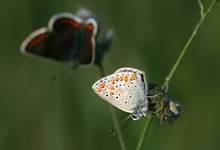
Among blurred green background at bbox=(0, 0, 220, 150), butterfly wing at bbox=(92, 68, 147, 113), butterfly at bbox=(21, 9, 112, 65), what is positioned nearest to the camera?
butterfly wing at bbox=(92, 68, 147, 113)

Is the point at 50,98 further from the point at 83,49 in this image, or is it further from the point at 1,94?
the point at 83,49

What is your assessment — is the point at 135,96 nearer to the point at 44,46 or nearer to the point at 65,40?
the point at 44,46

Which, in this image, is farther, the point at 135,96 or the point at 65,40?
the point at 65,40

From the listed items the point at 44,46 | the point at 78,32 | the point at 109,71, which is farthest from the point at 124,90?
the point at 109,71

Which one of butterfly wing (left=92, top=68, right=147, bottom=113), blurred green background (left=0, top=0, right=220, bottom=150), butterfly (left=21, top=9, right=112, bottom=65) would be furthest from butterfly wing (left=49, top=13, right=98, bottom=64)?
butterfly wing (left=92, top=68, right=147, bottom=113)

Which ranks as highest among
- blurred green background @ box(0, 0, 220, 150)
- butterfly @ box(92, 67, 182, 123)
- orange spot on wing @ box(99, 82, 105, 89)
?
orange spot on wing @ box(99, 82, 105, 89)

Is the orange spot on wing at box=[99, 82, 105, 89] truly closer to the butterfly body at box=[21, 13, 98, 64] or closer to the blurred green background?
the butterfly body at box=[21, 13, 98, 64]

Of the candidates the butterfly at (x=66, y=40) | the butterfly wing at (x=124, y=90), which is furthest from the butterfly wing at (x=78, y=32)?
the butterfly wing at (x=124, y=90)
